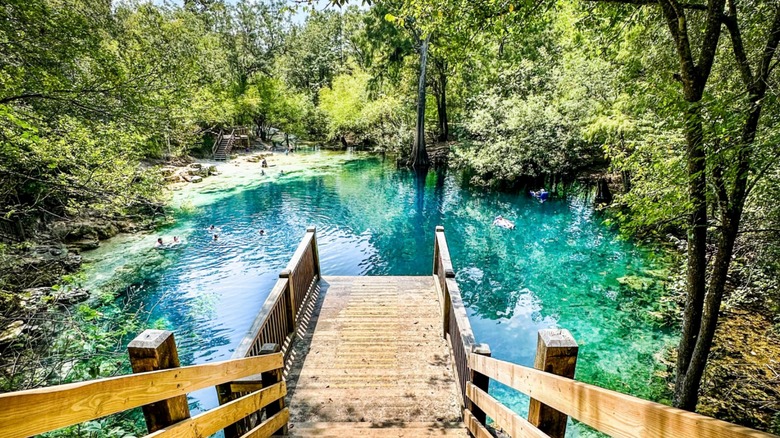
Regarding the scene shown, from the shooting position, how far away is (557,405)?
1.51 metres

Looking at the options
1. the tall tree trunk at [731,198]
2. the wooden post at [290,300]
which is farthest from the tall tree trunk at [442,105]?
the wooden post at [290,300]

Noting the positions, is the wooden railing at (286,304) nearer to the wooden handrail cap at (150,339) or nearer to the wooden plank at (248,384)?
the wooden plank at (248,384)

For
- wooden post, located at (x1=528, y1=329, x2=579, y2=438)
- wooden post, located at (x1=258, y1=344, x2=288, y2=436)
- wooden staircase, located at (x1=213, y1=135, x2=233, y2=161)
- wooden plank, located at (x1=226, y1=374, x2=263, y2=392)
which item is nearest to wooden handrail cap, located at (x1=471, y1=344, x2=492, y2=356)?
wooden post, located at (x1=528, y1=329, x2=579, y2=438)

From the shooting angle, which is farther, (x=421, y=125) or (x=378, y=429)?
(x=421, y=125)

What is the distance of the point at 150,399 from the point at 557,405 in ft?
5.34

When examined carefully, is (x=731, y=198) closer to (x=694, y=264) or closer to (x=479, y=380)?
(x=694, y=264)

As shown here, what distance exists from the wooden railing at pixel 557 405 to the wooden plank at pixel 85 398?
150cm

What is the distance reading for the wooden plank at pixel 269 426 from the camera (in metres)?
2.54

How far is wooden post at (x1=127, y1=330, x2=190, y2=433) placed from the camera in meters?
1.53

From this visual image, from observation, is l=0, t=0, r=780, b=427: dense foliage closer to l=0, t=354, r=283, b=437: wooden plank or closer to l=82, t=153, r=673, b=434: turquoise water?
l=82, t=153, r=673, b=434: turquoise water

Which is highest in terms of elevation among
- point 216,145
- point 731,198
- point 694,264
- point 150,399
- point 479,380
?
point 216,145

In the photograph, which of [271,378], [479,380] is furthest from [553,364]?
[271,378]

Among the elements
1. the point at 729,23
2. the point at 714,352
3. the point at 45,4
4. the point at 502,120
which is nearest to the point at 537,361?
the point at 729,23

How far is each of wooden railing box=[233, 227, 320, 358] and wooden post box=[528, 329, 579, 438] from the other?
274cm
